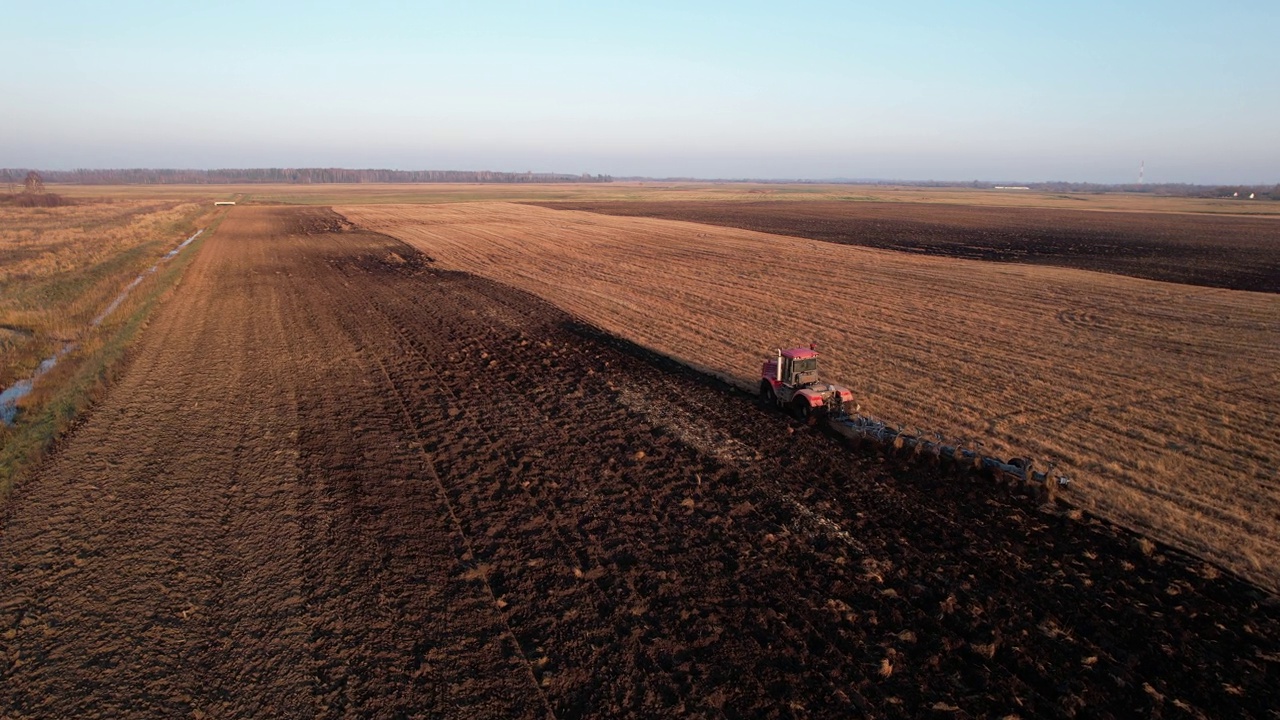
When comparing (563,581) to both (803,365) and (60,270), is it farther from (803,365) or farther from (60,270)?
(60,270)

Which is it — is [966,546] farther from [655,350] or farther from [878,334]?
[878,334]

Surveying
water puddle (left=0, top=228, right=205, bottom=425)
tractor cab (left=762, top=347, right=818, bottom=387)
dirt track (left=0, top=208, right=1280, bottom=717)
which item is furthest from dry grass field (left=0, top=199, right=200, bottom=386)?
tractor cab (left=762, top=347, right=818, bottom=387)

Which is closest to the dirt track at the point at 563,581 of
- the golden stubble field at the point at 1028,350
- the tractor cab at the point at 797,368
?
the tractor cab at the point at 797,368

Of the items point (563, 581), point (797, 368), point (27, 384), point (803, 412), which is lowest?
point (563, 581)

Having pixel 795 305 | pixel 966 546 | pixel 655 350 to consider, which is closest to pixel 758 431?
pixel 966 546

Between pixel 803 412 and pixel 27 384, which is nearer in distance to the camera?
pixel 803 412

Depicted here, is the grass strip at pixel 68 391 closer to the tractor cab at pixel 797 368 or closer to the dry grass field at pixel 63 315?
the dry grass field at pixel 63 315

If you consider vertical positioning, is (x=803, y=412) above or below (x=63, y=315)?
below

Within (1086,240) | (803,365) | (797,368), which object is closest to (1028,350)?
(803,365)

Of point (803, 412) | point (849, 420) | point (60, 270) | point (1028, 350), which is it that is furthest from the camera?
point (60, 270)
